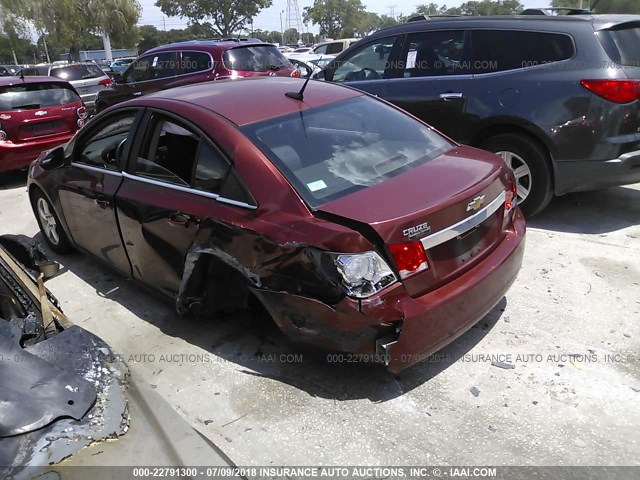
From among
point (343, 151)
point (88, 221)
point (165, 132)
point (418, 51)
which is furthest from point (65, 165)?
point (418, 51)

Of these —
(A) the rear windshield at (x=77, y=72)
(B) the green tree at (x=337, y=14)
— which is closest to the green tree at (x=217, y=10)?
(B) the green tree at (x=337, y=14)

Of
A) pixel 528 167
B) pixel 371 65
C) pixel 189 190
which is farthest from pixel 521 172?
pixel 189 190

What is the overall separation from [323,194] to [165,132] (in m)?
1.34

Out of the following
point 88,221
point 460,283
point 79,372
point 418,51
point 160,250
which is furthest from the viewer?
point 418,51

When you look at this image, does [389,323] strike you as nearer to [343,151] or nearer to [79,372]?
[343,151]

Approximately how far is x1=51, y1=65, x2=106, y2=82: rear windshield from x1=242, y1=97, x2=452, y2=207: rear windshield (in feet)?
45.7

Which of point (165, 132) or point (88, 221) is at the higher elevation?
point (165, 132)

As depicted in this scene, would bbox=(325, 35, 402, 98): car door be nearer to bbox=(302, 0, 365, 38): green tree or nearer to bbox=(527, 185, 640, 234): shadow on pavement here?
bbox=(527, 185, 640, 234): shadow on pavement

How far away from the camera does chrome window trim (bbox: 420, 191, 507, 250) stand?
2.69m

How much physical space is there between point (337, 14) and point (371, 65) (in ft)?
290

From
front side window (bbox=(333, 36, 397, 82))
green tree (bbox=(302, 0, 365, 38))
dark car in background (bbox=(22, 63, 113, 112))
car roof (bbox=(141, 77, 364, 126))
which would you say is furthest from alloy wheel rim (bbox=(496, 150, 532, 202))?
green tree (bbox=(302, 0, 365, 38))

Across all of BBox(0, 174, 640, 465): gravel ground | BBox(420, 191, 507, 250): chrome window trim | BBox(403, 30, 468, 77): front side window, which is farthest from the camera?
BBox(403, 30, 468, 77): front side window

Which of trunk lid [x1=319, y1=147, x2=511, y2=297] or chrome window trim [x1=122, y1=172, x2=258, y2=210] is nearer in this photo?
trunk lid [x1=319, y1=147, x2=511, y2=297]

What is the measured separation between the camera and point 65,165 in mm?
4461
